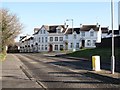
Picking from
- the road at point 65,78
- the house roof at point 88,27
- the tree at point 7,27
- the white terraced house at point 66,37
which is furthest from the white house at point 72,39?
the road at point 65,78

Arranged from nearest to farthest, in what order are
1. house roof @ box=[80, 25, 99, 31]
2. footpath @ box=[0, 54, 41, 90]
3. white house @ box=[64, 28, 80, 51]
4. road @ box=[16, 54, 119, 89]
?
footpath @ box=[0, 54, 41, 90]
road @ box=[16, 54, 119, 89]
house roof @ box=[80, 25, 99, 31]
white house @ box=[64, 28, 80, 51]

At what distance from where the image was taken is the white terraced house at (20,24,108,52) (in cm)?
11281

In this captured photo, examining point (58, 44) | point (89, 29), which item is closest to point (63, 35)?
point (58, 44)

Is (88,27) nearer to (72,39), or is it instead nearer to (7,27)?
(72,39)

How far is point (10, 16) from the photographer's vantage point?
58781 millimetres

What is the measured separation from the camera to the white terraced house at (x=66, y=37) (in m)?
113

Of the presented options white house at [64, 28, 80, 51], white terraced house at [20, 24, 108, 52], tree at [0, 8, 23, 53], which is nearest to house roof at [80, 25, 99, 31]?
white terraced house at [20, 24, 108, 52]

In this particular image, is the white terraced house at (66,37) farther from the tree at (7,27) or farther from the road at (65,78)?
the road at (65,78)

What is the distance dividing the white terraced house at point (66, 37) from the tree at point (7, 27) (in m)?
50.5

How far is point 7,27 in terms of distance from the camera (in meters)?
53.2

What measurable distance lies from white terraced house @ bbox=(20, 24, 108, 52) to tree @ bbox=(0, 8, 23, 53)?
5052 centimetres

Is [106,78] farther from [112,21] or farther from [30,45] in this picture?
Answer: [30,45]

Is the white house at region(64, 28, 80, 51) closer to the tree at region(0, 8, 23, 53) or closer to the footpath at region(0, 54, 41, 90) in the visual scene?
the tree at region(0, 8, 23, 53)

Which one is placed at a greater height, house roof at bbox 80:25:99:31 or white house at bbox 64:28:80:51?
house roof at bbox 80:25:99:31
